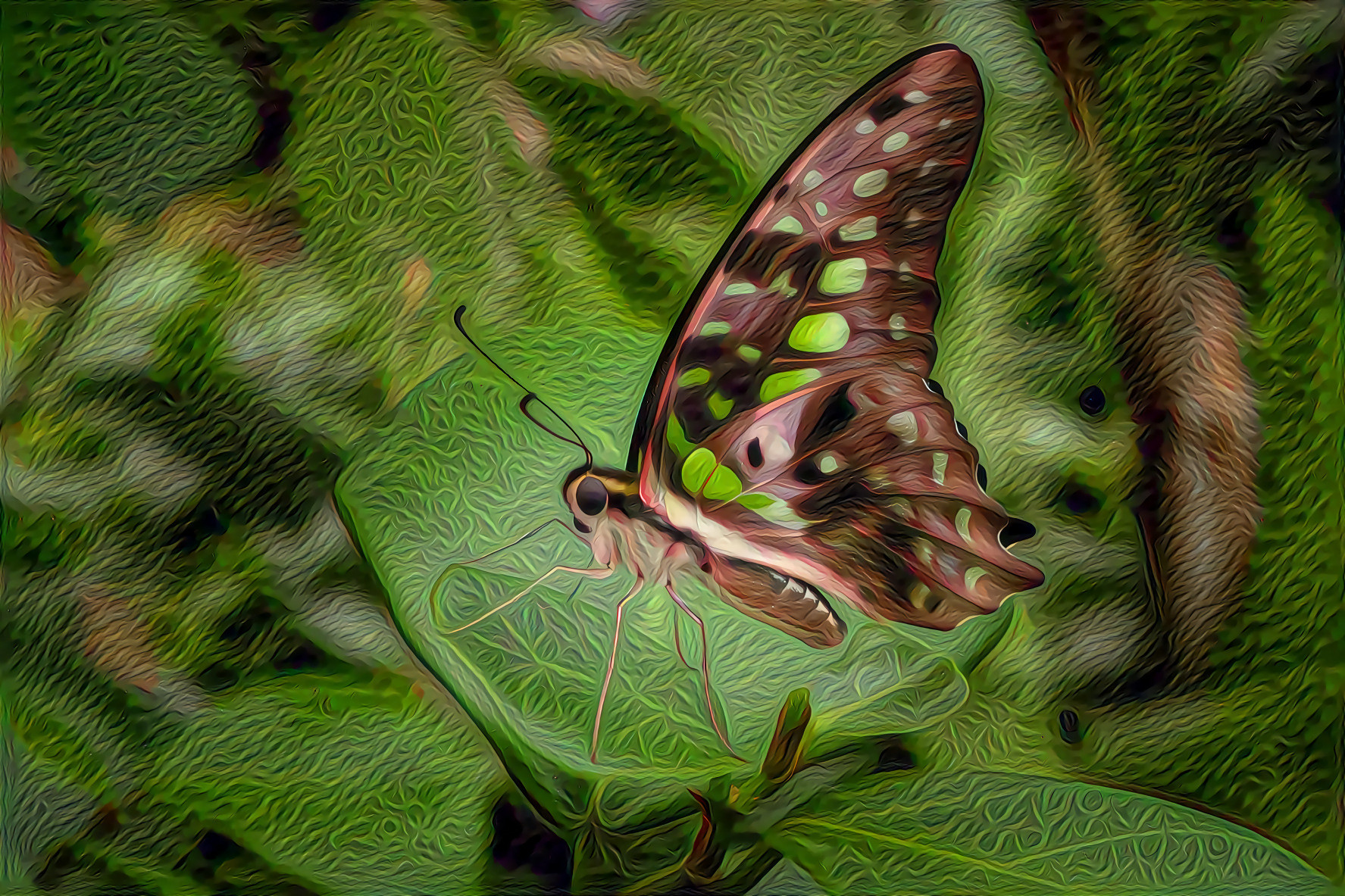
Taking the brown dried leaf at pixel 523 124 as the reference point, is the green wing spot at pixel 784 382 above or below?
below

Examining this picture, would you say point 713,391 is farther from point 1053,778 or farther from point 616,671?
point 1053,778

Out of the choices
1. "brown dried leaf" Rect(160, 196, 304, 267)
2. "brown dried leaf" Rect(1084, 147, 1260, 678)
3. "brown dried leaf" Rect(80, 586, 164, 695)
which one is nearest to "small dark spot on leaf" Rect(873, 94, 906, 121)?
"brown dried leaf" Rect(1084, 147, 1260, 678)

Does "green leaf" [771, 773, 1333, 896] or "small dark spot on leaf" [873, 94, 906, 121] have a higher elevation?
"small dark spot on leaf" [873, 94, 906, 121]

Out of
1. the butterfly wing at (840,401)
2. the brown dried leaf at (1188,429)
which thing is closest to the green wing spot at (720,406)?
the butterfly wing at (840,401)

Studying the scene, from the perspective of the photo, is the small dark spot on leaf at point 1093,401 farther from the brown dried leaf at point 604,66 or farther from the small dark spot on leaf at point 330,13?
the small dark spot on leaf at point 330,13

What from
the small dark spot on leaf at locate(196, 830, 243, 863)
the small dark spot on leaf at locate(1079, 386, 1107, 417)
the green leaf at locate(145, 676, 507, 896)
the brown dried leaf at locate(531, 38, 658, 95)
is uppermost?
the brown dried leaf at locate(531, 38, 658, 95)

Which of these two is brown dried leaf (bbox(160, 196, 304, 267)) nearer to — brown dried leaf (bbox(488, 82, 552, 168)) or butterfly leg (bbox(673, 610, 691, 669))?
brown dried leaf (bbox(488, 82, 552, 168))

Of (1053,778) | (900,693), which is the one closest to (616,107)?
(900,693)

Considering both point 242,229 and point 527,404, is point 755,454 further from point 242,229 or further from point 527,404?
point 242,229
